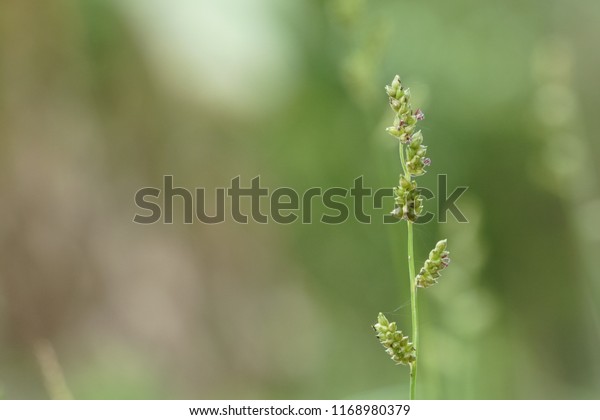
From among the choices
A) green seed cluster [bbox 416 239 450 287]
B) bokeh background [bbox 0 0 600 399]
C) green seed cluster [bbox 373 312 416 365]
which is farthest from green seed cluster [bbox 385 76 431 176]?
bokeh background [bbox 0 0 600 399]

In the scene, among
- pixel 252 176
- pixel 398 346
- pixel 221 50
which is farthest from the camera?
pixel 252 176

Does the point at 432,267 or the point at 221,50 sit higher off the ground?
the point at 221,50

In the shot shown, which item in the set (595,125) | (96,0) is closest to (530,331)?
(595,125)

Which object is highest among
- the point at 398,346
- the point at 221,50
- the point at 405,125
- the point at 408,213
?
the point at 221,50

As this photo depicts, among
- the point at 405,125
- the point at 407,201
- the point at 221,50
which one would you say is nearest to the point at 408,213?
the point at 407,201

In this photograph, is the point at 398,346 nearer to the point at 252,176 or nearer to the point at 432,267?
the point at 432,267

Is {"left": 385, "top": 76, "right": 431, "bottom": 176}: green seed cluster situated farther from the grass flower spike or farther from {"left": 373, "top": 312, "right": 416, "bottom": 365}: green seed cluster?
{"left": 373, "top": 312, "right": 416, "bottom": 365}: green seed cluster

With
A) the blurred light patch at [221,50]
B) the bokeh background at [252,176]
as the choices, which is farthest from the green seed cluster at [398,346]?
the blurred light patch at [221,50]

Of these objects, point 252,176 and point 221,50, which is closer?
point 221,50

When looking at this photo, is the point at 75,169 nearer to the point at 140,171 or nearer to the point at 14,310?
the point at 140,171
